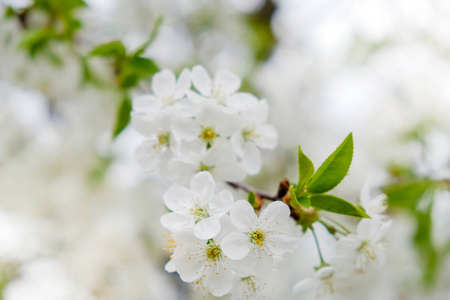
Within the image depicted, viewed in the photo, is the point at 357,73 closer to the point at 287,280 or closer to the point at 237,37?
the point at 237,37

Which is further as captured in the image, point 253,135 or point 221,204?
point 253,135

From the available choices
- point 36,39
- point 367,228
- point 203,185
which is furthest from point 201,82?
point 36,39

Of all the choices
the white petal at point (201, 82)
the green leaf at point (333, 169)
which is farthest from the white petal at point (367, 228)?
the white petal at point (201, 82)

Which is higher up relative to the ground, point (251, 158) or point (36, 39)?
point (251, 158)

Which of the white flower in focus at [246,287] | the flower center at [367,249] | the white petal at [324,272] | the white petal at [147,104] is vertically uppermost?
the white petal at [147,104]

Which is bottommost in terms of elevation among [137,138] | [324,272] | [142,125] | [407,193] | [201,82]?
[137,138]

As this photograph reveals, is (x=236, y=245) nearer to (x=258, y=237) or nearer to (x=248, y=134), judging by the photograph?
(x=258, y=237)

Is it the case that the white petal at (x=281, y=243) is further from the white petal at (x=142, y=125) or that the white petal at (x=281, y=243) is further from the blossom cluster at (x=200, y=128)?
the white petal at (x=142, y=125)
